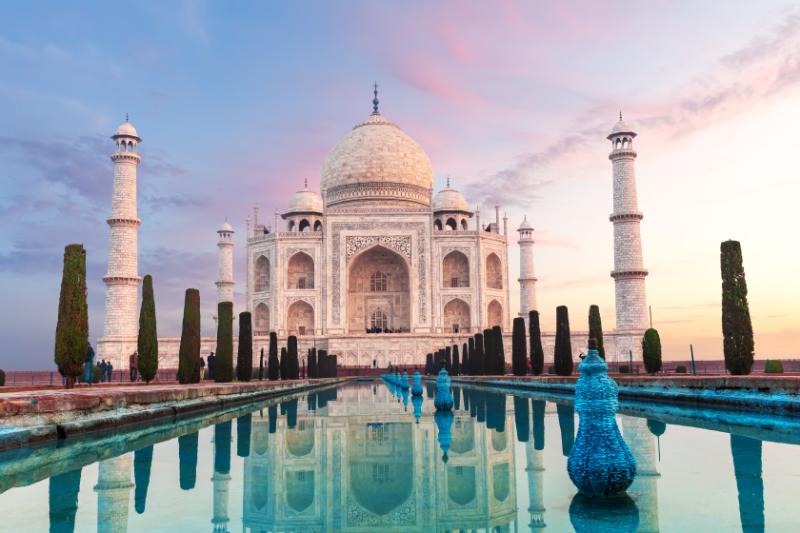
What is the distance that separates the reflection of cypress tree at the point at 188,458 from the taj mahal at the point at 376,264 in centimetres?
2455

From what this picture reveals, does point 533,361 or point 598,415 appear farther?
point 533,361

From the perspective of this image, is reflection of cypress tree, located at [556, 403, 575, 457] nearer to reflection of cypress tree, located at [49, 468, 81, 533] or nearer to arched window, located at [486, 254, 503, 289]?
reflection of cypress tree, located at [49, 468, 81, 533]

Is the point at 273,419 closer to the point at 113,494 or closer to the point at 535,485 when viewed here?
the point at 113,494

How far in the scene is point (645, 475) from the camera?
3.23 m

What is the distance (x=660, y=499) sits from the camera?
2684 mm

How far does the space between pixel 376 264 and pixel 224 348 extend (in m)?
22.3

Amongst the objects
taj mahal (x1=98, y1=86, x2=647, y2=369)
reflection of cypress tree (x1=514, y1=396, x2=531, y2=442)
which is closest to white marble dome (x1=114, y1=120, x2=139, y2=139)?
taj mahal (x1=98, y1=86, x2=647, y2=369)

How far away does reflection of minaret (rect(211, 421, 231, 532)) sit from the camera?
8.05 feet

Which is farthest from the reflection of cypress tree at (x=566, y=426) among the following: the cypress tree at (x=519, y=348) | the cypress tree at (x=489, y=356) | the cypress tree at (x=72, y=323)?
the cypress tree at (x=489, y=356)

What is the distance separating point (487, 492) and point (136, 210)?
92.9 feet

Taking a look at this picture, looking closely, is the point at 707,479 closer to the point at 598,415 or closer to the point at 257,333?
the point at 598,415

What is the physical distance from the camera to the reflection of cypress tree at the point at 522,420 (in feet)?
16.5

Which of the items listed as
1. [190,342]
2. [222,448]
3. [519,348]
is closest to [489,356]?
[519,348]

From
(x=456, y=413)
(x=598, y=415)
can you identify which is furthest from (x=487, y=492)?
(x=456, y=413)
